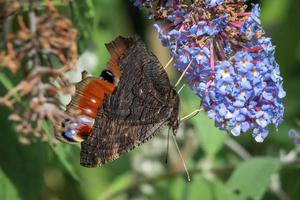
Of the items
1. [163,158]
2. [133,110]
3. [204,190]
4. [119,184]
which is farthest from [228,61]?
[163,158]

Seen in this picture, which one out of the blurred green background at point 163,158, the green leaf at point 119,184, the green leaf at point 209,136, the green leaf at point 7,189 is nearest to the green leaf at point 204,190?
the blurred green background at point 163,158

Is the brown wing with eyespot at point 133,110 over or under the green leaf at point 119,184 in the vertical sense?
over

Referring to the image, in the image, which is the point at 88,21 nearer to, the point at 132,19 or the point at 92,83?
the point at 92,83

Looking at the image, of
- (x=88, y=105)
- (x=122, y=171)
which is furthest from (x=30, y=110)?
(x=122, y=171)

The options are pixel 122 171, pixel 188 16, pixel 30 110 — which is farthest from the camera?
pixel 122 171

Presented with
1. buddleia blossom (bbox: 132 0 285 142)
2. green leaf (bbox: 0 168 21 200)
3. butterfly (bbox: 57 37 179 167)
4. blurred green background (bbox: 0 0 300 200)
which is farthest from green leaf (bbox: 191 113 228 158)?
green leaf (bbox: 0 168 21 200)

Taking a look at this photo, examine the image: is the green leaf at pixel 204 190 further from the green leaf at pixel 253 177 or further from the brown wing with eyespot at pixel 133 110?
the brown wing with eyespot at pixel 133 110
